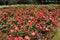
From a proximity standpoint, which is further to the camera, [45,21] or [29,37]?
[45,21]

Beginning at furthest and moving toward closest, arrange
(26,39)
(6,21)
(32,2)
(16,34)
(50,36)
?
(32,2), (6,21), (50,36), (16,34), (26,39)

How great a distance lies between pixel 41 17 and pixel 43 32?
138 centimetres

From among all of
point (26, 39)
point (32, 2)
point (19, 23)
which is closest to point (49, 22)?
Answer: point (19, 23)

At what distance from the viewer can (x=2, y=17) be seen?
9.61 m

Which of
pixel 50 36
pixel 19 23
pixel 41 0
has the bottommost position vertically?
pixel 41 0

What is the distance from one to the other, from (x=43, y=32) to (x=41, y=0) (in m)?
13.2

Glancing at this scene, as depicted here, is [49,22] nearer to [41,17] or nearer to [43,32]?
[41,17]

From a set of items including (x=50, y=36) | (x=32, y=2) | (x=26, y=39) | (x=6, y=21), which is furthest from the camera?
(x=32, y=2)

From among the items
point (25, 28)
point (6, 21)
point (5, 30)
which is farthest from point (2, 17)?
point (25, 28)

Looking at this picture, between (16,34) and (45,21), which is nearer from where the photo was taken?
(16,34)

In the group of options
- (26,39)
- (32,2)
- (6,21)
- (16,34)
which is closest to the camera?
(26,39)

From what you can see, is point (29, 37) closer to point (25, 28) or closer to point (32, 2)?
point (25, 28)

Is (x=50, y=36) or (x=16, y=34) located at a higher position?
(x=16, y=34)

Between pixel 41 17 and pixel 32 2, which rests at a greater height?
pixel 41 17
